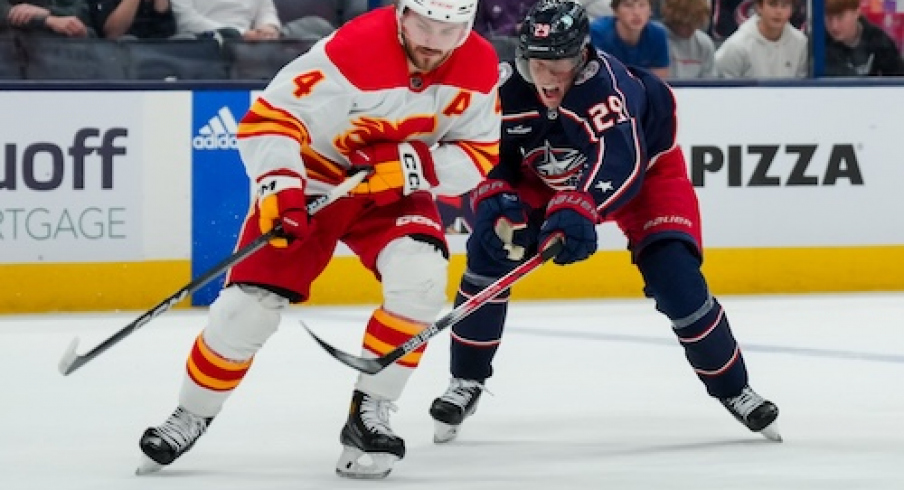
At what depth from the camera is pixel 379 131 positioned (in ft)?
11.7

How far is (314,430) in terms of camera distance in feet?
13.5

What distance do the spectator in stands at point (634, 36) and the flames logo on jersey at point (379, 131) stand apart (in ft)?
11.8

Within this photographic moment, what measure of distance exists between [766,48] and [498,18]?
108cm

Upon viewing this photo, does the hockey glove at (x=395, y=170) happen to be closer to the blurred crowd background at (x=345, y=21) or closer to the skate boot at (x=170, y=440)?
the skate boot at (x=170, y=440)

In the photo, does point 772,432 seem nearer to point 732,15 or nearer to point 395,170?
point 395,170

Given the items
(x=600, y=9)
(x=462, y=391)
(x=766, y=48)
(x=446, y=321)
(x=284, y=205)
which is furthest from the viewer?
(x=766, y=48)

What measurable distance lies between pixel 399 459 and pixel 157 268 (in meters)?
3.25

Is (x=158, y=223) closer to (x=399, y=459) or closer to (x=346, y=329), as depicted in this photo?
(x=346, y=329)

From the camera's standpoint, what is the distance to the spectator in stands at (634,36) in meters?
7.12

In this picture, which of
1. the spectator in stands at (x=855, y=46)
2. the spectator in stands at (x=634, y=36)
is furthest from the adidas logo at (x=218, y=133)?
the spectator in stands at (x=855, y=46)

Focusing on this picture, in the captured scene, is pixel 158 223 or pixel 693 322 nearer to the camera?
pixel 693 322

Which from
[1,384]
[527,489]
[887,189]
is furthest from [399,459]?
[887,189]

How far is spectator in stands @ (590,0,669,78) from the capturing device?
7121mm

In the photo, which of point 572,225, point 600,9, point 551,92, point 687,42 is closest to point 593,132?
point 551,92
